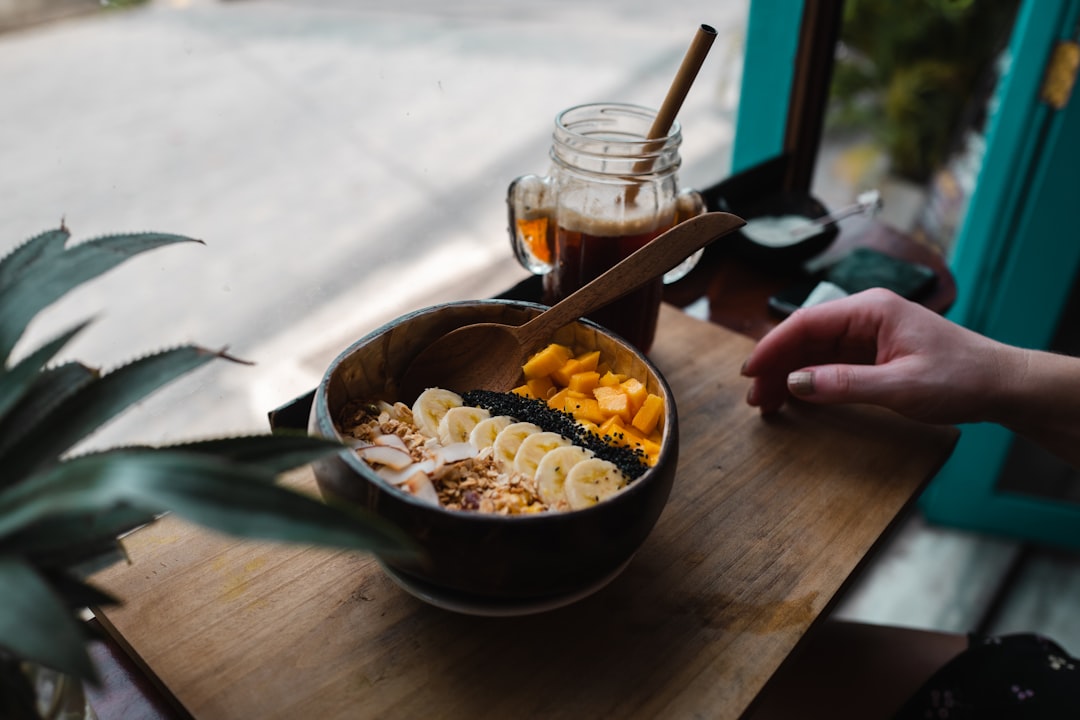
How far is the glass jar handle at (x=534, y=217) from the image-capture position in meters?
1.14

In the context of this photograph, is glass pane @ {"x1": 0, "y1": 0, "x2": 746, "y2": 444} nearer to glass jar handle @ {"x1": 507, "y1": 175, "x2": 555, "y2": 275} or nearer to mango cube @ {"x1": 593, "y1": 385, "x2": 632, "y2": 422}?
glass jar handle @ {"x1": 507, "y1": 175, "x2": 555, "y2": 275}

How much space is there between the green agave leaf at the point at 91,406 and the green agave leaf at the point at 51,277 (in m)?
0.05

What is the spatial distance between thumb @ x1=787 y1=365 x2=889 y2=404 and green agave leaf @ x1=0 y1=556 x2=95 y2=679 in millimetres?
831

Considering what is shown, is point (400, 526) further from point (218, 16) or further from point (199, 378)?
point (218, 16)

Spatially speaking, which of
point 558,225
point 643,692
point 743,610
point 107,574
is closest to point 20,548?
point 107,574

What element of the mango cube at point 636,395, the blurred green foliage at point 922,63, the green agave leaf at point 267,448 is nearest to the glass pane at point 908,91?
the blurred green foliage at point 922,63

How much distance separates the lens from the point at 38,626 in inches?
17.2

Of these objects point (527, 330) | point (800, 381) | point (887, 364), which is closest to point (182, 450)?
point (527, 330)

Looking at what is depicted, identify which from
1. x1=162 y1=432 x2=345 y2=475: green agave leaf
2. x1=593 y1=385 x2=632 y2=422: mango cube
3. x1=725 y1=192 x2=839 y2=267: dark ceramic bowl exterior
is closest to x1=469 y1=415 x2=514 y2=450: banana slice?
x1=593 y1=385 x2=632 y2=422: mango cube

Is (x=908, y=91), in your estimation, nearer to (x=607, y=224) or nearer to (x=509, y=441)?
(x=607, y=224)

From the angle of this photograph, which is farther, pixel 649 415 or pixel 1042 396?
pixel 1042 396

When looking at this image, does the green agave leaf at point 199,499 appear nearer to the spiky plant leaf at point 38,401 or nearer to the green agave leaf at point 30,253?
the spiky plant leaf at point 38,401

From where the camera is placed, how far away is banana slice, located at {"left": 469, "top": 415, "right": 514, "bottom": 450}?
852mm

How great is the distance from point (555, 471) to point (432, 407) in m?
0.18
